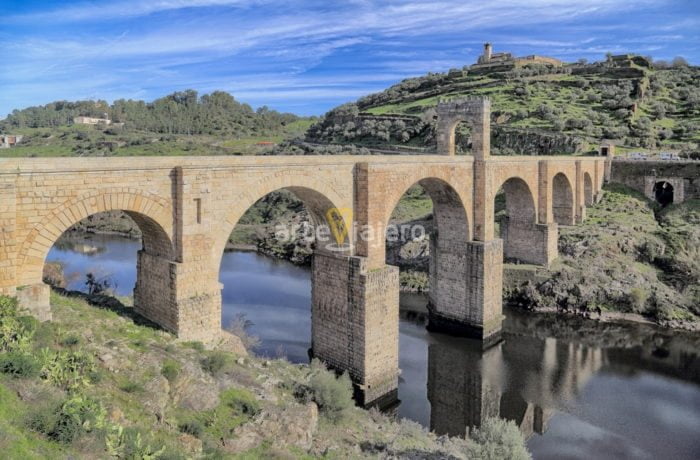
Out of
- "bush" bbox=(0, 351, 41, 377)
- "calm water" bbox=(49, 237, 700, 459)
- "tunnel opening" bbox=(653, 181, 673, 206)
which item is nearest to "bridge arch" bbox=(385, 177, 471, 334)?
"calm water" bbox=(49, 237, 700, 459)

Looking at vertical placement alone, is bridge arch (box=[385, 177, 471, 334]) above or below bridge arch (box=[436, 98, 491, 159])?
below

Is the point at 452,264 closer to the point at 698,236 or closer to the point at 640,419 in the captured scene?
the point at 640,419

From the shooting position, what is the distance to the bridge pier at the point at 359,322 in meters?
14.2

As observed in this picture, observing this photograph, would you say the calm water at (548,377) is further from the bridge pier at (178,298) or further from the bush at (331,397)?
the bridge pier at (178,298)

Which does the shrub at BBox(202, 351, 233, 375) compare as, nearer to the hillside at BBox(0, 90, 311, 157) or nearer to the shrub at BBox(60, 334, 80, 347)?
the shrub at BBox(60, 334, 80, 347)

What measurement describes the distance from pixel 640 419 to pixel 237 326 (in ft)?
36.5

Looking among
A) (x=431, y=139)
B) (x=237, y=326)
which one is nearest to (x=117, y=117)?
(x=431, y=139)

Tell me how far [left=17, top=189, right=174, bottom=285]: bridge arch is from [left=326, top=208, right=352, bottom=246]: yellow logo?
4.62 m

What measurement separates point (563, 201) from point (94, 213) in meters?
23.7

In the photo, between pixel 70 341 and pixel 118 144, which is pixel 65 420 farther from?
pixel 118 144

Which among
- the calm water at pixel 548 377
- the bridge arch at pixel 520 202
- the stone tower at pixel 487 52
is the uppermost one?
the stone tower at pixel 487 52

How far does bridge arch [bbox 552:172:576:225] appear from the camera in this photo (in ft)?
89.3

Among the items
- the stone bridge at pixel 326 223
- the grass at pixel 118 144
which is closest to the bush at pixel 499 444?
the stone bridge at pixel 326 223

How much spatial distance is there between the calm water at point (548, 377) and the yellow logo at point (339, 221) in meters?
4.11
